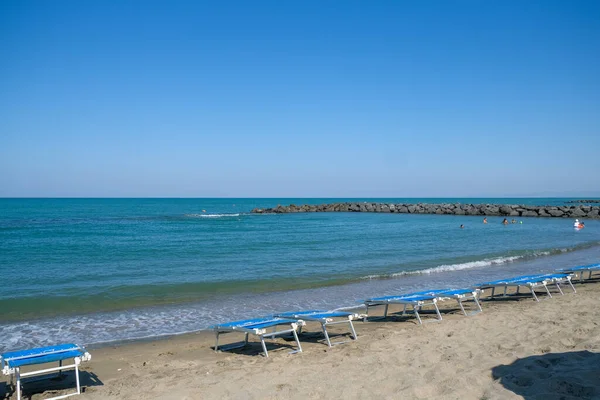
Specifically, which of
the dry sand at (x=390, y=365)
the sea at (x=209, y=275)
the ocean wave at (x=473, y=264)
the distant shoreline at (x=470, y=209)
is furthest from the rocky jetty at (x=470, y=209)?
the dry sand at (x=390, y=365)

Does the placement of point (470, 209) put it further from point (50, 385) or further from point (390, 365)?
point (50, 385)

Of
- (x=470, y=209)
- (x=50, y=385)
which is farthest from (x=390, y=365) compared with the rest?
(x=470, y=209)

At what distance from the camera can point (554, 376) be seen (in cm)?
508

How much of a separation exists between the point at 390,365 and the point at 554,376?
1896mm

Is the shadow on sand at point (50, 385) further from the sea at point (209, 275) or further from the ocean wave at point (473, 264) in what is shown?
the ocean wave at point (473, 264)

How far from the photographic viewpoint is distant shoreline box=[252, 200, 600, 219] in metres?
52.9

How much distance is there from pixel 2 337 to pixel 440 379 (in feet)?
26.5

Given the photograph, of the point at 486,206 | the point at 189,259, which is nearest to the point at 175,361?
the point at 189,259

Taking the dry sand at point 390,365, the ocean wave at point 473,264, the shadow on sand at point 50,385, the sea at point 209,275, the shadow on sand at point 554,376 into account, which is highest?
the shadow on sand at point 554,376

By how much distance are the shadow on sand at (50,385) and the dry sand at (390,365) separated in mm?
38

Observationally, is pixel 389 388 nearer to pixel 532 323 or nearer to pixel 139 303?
pixel 532 323

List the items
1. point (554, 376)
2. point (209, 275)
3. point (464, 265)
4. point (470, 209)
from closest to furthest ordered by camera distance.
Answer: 1. point (554, 376)
2. point (209, 275)
3. point (464, 265)
4. point (470, 209)

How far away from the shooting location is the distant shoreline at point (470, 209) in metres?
52.9

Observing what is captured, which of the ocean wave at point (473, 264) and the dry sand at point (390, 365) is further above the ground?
the dry sand at point (390, 365)
